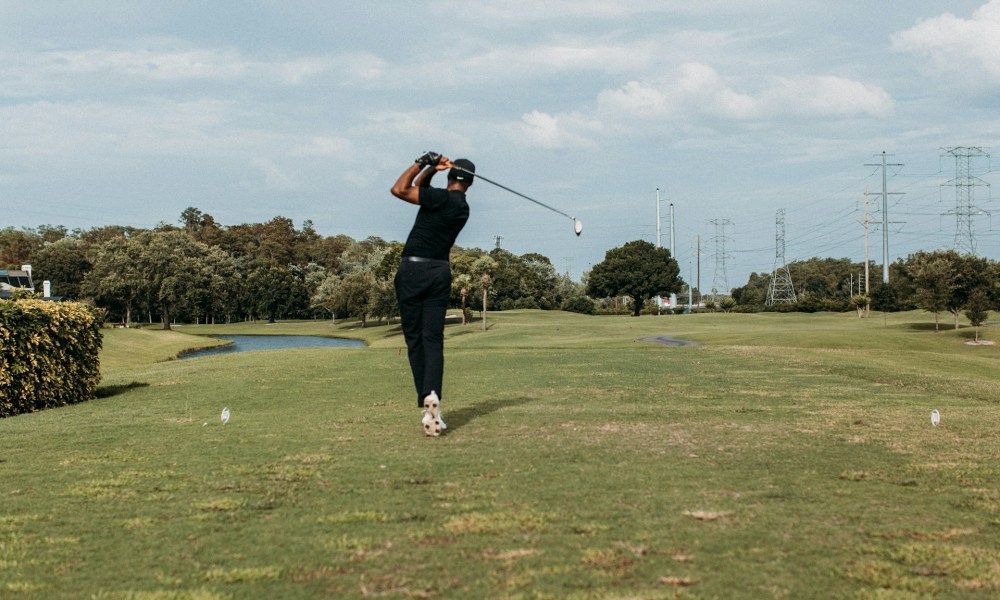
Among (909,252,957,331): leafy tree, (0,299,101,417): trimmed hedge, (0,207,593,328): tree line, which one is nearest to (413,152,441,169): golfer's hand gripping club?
(0,299,101,417): trimmed hedge

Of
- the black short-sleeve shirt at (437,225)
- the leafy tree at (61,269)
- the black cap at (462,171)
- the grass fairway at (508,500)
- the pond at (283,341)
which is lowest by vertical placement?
the pond at (283,341)

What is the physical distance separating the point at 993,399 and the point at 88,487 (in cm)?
1471

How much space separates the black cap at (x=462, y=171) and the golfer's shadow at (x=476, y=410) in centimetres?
298

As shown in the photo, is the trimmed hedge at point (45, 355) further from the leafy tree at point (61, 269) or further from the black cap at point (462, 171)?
the leafy tree at point (61, 269)

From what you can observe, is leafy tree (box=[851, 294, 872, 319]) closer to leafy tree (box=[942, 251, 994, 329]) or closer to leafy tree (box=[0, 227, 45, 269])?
leafy tree (box=[942, 251, 994, 329])

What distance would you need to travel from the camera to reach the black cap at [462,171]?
9.84 m

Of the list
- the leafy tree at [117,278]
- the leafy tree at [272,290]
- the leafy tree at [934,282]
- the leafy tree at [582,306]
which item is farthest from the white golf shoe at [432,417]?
the leafy tree at [272,290]

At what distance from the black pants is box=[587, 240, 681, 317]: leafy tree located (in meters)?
92.9

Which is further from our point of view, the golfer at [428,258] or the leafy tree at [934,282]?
the leafy tree at [934,282]

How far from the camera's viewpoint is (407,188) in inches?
375

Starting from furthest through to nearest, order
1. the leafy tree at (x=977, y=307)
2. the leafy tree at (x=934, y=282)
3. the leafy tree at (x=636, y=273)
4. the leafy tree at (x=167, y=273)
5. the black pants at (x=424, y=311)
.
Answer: the leafy tree at (x=167, y=273) < the leafy tree at (x=636, y=273) < the leafy tree at (x=934, y=282) < the leafy tree at (x=977, y=307) < the black pants at (x=424, y=311)

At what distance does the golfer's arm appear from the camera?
9477 millimetres

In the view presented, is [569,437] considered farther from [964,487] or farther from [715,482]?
[964,487]

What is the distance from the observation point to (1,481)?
691 centimetres
